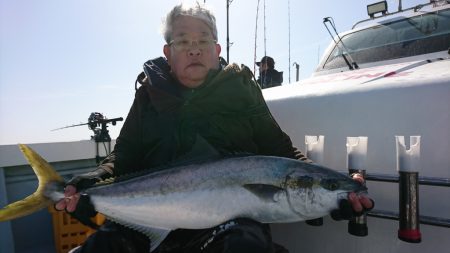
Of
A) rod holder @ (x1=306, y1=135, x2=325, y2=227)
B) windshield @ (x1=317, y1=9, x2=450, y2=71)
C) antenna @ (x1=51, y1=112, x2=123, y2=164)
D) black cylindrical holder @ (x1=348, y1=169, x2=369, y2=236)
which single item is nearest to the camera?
black cylindrical holder @ (x1=348, y1=169, x2=369, y2=236)

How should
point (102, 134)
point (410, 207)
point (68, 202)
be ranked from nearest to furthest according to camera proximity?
1. point (410, 207)
2. point (68, 202)
3. point (102, 134)

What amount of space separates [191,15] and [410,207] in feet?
6.69

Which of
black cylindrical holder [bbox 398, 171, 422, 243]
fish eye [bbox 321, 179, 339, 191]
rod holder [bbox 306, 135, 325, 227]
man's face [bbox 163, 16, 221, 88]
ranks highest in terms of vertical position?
man's face [bbox 163, 16, 221, 88]

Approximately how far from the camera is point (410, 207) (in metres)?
2.10

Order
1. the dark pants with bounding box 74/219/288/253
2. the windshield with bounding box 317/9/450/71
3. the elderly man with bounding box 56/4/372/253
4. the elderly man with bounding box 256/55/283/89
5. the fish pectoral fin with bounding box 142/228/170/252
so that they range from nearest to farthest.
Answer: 1. the dark pants with bounding box 74/219/288/253
2. the fish pectoral fin with bounding box 142/228/170/252
3. the elderly man with bounding box 56/4/372/253
4. the windshield with bounding box 317/9/450/71
5. the elderly man with bounding box 256/55/283/89

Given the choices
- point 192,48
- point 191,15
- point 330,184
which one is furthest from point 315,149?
point 191,15

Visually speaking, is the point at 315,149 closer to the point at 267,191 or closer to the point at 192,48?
the point at 267,191

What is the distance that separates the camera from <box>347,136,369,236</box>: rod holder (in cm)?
227

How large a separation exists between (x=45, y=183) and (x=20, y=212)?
22cm

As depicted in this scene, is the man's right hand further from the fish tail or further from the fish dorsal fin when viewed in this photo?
the fish dorsal fin

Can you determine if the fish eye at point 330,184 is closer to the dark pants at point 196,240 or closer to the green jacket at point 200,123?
the dark pants at point 196,240

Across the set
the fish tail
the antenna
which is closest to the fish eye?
the fish tail

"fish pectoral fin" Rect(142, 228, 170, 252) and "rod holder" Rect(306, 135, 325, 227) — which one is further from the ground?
"rod holder" Rect(306, 135, 325, 227)

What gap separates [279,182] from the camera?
2068mm
